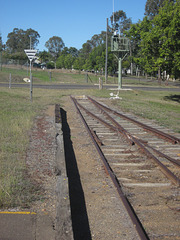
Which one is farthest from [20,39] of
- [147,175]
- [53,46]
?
[147,175]

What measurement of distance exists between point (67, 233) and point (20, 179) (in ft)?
6.52

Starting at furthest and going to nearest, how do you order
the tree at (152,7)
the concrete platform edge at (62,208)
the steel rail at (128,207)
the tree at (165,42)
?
the tree at (152,7) → the tree at (165,42) → the steel rail at (128,207) → the concrete platform edge at (62,208)

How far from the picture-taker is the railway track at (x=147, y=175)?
427cm

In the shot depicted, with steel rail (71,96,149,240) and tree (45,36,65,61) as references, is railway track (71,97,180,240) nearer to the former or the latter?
steel rail (71,96,149,240)

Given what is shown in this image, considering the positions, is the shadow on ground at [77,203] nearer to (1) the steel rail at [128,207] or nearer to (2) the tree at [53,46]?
(1) the steel rail at [128,207]

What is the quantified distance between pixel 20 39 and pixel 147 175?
377 feet

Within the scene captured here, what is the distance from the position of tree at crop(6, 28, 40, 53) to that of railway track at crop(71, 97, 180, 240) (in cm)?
10775

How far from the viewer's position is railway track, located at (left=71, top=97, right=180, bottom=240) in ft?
14.0

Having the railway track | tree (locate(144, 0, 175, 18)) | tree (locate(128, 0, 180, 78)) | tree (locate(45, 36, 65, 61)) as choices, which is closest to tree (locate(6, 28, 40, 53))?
tree (locate(45, 36, 65, 61))

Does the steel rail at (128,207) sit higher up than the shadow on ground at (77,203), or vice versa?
the steel rail at (128,207)

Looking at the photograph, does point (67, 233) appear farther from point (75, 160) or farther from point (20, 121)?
point (20, 121)

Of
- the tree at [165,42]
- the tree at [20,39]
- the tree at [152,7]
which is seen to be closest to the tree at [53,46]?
the tree at [20,39]

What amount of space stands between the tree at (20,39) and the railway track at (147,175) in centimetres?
10775

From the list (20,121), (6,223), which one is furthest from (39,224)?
(20,121)
